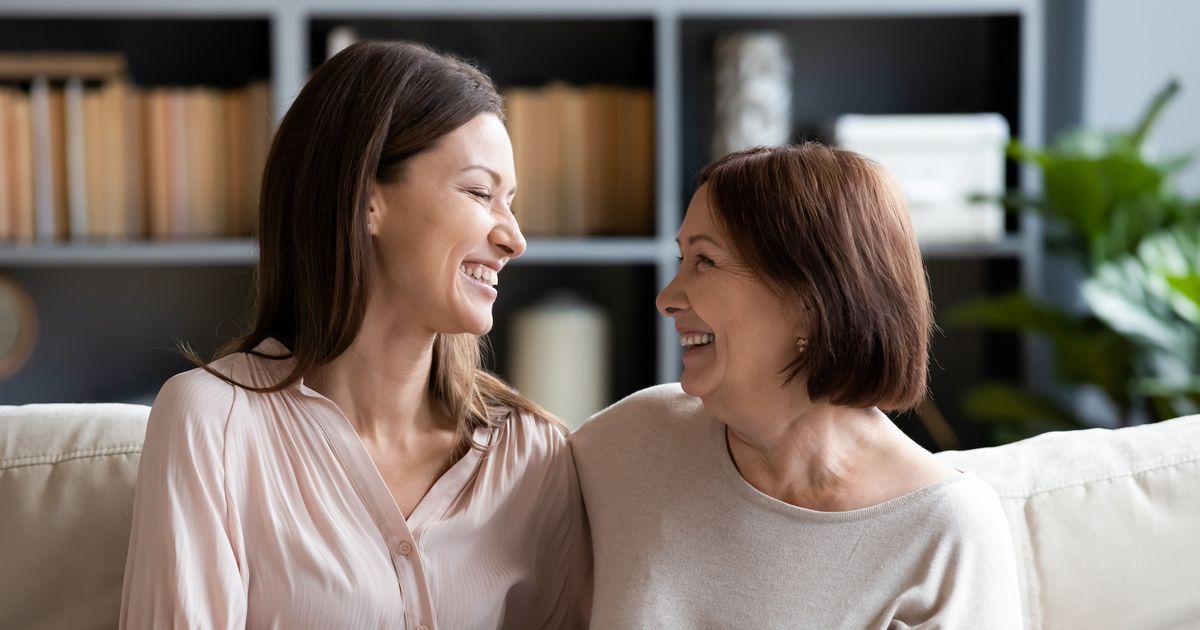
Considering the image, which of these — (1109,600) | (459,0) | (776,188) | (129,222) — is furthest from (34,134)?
(1109,600)

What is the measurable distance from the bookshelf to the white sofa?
1579 millimetres

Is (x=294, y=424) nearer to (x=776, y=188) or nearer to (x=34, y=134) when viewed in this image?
(x=776, y=188)

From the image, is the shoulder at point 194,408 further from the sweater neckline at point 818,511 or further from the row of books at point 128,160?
the row of books at point 128,160

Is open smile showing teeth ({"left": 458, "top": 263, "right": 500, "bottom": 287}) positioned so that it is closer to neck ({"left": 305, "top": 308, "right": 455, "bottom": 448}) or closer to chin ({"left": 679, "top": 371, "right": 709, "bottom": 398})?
neck ({"left": 305, "top": 308, "right": 455, "bottom": 448})

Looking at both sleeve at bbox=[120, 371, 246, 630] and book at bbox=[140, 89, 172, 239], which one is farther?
book at bbox=[140, 89, 172, 239]

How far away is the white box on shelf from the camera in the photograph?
3047 millimetres

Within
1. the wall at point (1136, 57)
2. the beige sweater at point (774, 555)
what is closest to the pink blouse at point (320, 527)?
the beige sweater at point (774, 555)

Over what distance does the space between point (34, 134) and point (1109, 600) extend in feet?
8.69

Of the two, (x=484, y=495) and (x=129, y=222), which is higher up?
(x=129, y=222)

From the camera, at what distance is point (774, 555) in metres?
1.32

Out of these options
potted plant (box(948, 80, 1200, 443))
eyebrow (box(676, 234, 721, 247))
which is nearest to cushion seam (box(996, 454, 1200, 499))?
eyebrow (box(676, 234, 721, 247))

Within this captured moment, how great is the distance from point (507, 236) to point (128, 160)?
6.42 ft

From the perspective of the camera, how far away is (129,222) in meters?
3.07

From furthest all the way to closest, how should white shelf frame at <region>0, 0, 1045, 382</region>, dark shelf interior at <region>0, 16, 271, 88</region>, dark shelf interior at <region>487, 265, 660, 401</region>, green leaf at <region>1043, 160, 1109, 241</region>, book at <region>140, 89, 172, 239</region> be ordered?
dark shelf interior at <region>487, 265, 660, 401</region>
dark shelf interior at <region>0, 16, 271, 88</region>
book at <region>140, 89, 172, 239</region>
white shelf frame at <region>0, 0, 1045, 382</region>
green leaf at <region>1043, 160, 1109, 241</region>
